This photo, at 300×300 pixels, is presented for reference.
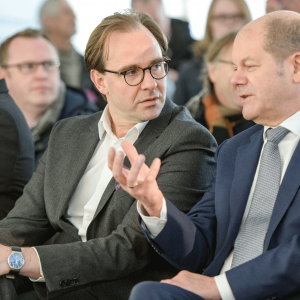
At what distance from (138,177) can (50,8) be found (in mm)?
4070

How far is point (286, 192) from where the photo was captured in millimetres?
1572

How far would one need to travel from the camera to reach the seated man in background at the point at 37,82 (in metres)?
3.68

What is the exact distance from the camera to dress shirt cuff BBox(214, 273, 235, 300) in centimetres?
154

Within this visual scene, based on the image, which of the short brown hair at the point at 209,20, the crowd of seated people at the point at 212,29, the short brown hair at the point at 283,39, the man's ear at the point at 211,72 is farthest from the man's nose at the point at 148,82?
the short brown hair at the point at 209,20

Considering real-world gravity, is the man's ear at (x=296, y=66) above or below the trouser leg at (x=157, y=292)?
above

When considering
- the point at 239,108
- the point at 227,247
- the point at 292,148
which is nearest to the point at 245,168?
the point at 292,148

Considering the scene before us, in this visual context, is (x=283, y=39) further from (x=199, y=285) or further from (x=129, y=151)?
(x=199, y=285)

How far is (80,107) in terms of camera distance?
12.8 feet

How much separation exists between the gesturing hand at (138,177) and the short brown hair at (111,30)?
813mm

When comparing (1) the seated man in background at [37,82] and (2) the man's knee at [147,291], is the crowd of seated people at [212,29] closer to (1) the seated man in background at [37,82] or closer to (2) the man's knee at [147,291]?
(1) the seated man in background at [37,82]

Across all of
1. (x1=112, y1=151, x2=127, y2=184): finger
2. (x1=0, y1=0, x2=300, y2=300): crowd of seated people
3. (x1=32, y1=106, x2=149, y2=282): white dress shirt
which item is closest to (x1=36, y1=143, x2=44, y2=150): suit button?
(x1=0, y1=0, x2=300, y2=300): crowd of seated people

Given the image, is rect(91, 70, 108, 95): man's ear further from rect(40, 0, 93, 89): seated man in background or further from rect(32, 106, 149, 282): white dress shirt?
rect(40, 0, 93, 89): seated man in background

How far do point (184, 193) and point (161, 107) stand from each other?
433 millimetres

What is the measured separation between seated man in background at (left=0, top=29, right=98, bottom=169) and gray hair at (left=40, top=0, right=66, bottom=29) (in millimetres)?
1486
